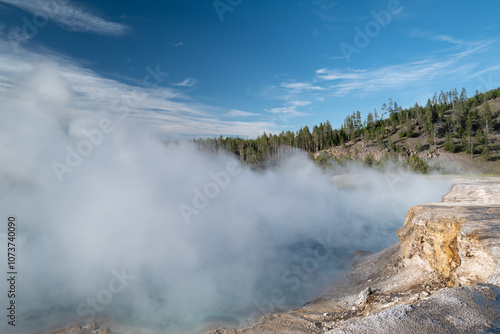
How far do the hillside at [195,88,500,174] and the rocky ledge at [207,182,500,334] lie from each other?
43.3 meters

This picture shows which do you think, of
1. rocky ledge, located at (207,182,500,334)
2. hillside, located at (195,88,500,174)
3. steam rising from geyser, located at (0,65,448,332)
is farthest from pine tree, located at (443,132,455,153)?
rocky ledge, located at (207,182,500,334)

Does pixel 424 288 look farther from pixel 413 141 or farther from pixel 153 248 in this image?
pixel 413 141

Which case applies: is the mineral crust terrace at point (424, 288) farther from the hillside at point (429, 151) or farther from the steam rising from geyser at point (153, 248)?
the hillside at point (429, 151)

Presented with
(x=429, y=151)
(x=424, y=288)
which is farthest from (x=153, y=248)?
(x=429, y=151)

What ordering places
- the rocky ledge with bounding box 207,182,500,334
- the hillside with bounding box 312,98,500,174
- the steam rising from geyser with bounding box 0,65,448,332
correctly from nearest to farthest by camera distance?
the rocky ledge with bounding box 207,182,500,334
the steam rising from geyser with bounding box 0,65,448,332
the hillside with bounding box 312,98,500,174

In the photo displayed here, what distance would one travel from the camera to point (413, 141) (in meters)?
76.7

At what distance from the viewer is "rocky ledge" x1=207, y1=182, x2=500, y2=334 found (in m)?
4.00

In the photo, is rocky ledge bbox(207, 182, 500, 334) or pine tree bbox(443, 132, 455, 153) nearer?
rocky ledge bbox(207, 182, 500, 334)

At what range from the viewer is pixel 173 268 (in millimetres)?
13094

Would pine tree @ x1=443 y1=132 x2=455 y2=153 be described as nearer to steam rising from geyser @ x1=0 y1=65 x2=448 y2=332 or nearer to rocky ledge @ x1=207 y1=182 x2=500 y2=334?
steam rising from geyser @ x1=0 y1=65 x2=448 y2=332

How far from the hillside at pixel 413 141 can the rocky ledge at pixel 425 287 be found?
4329 cm

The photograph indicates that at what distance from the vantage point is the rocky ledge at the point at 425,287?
4.00 m

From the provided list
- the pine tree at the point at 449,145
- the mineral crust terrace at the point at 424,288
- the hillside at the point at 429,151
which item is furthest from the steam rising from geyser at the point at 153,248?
the pine tree at the point at 449,145

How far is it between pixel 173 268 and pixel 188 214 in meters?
7.13
